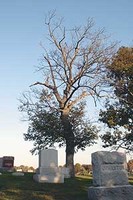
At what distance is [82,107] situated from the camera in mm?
31797

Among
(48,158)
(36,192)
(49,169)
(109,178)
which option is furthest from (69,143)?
(109,178)

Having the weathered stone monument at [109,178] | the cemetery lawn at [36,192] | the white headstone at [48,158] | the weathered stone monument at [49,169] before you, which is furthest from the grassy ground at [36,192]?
the white headstone at [48,158]

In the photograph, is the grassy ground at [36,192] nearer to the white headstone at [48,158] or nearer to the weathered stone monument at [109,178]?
the weathered stone monument at [109,178]

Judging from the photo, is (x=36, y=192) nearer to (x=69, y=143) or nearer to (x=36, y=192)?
(x=36, y=192)

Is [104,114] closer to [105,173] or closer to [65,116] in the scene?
[65,116]

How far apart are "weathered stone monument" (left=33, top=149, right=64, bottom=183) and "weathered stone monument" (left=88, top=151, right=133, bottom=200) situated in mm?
5556

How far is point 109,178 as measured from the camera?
40.8 feet

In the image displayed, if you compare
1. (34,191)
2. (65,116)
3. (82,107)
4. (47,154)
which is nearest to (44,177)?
(47,154)

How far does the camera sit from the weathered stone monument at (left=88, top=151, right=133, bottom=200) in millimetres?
11945

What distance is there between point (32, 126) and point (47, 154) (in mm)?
11903

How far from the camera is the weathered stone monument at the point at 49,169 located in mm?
17672

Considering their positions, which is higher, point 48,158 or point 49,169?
point 48,158

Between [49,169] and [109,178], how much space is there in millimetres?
6554

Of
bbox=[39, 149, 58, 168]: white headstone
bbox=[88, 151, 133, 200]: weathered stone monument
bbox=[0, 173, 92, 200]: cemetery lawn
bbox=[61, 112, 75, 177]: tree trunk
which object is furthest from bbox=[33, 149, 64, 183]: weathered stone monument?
bbox=[88, 151, 133, 200]: weathered stone monument
